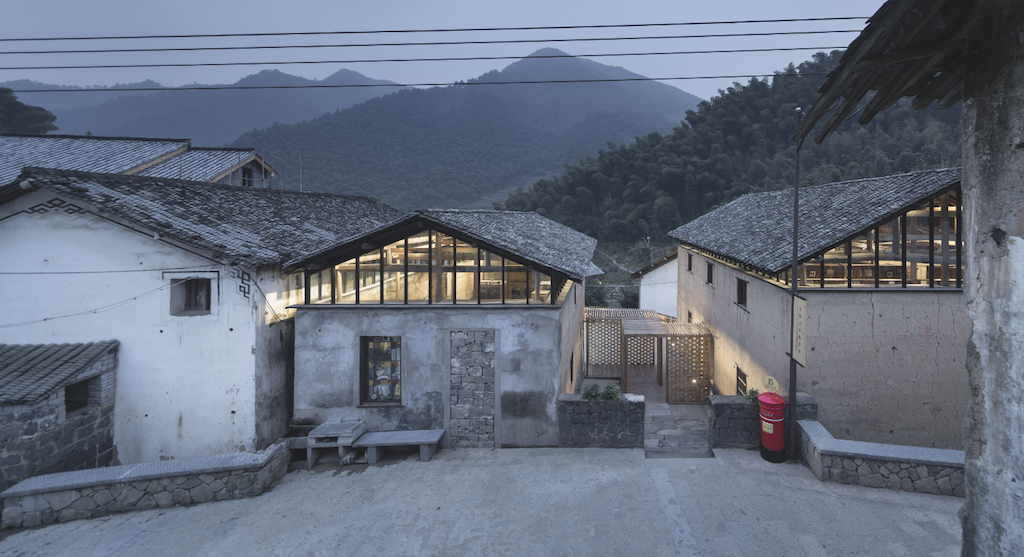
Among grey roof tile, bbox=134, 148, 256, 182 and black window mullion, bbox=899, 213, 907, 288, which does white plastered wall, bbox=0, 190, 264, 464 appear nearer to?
grey roof tile, bbox=134, 148, 256, 182

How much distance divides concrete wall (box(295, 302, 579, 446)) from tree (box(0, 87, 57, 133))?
4714cm

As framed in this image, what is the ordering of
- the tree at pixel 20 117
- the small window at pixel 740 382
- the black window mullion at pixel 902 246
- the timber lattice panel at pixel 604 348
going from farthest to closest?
1. the tree at pixel 20 117
2. the timber lattice panel at pixel 604 348
3. the small window at pixel 740 382
4. the black window mullion at pixel 902 246

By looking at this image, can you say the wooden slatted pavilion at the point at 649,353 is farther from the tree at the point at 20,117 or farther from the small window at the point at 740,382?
the tree at the point at 20,117

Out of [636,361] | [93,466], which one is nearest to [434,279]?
[93,466]

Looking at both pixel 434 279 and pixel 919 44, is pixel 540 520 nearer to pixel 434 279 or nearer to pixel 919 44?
pixel 434 279

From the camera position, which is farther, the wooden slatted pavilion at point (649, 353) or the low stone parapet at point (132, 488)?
the wooden slatted pavilion at point (649, 353)

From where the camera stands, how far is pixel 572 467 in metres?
9.71

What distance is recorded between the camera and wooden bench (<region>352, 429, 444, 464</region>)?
10.3 meters

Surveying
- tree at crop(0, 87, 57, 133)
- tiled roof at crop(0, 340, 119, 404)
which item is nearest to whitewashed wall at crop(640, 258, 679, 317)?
tiled roof at crop(0, 340, 119, 404)

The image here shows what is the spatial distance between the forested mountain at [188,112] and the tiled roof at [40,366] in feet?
374

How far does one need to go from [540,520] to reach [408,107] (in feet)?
358

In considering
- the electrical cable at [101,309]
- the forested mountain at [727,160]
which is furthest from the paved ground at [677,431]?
the forested mountain at [727,160]

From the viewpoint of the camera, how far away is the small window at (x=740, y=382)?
14.5 metres

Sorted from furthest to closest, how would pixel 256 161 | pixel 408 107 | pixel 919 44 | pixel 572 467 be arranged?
1. pixel 408 107
2. pixel 256 161
3. pixel 572 467
4. pixel 919 44
